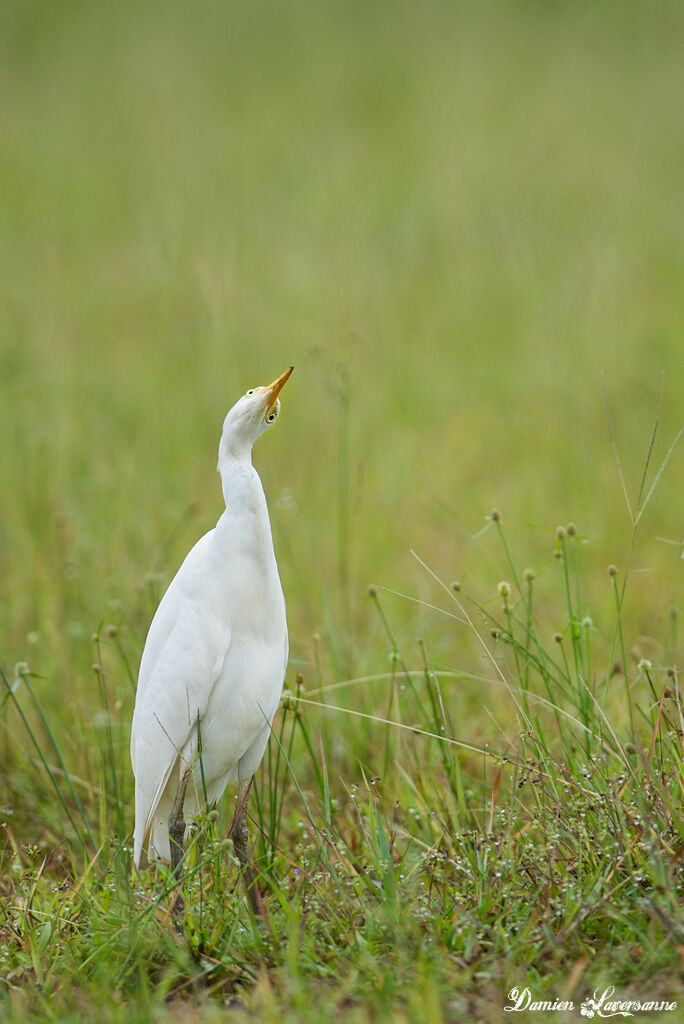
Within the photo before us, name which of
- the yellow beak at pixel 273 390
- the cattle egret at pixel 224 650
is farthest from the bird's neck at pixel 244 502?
the yellow beak at pixel 273 390

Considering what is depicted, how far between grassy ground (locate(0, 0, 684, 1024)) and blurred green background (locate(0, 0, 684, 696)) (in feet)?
0.12

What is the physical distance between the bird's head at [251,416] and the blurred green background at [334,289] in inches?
26.6

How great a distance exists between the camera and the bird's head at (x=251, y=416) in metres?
2.27

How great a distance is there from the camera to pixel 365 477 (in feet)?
19.8

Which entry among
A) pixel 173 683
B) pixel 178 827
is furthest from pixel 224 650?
pixel 178 827

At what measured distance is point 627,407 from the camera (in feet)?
21.6

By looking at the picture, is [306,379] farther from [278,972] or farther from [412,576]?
[278,972]

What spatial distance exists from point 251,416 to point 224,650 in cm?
58

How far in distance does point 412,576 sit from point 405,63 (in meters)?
9.75

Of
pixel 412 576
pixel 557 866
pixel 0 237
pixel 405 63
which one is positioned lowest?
pixel 412 576

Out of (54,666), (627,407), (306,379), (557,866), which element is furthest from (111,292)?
(557,866)

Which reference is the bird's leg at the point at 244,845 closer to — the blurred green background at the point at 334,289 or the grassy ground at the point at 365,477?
the grassy ground at the point at 365,477
